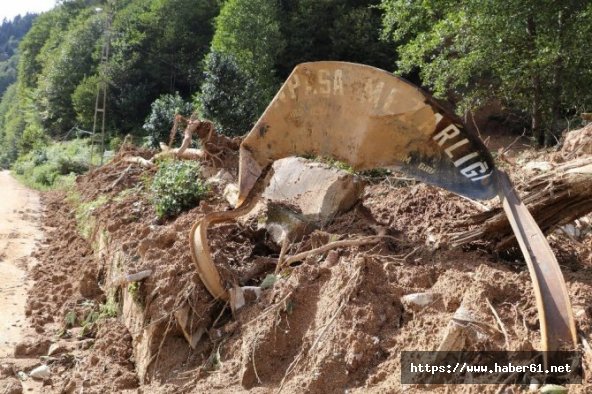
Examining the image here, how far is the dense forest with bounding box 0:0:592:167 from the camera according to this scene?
10.0 m

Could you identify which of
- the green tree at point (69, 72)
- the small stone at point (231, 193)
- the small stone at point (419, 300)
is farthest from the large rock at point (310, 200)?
the green tree at point (69, 72)

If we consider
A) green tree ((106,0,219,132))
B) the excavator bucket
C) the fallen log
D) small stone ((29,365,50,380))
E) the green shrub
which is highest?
green tree ((106,0,219,132))

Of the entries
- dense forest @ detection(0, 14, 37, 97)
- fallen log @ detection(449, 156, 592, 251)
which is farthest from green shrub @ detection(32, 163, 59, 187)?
dense forest @ detection(0, 14, 37, 97)

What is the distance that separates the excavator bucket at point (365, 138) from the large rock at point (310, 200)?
32cm

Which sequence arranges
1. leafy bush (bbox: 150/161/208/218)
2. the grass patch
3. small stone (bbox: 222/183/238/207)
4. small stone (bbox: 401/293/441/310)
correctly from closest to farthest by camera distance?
small stone (bbox: 401/293/441/310), small stone (bbox: 222/183/238/207), leafy bush (bbox: 150/161/208/218), the grass patch

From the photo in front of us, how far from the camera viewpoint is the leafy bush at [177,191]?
6.44 meters

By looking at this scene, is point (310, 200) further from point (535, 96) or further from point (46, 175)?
point (46, 175)

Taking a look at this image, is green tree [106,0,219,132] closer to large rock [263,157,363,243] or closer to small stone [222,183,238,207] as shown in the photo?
small stone [222,183,238,207]

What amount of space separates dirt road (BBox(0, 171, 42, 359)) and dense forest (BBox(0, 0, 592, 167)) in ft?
15.6

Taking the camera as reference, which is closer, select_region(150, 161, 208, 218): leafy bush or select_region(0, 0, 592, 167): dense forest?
select_region(150, 161, 208, 218): leafy bush

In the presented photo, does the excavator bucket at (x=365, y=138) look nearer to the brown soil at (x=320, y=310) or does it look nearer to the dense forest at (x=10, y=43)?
the brown soil at (x=320, y=310)

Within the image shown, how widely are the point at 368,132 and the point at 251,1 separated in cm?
1733

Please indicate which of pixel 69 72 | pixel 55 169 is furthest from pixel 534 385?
pixel 69 72

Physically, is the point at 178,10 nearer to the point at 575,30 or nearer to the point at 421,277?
the point at 575,30
